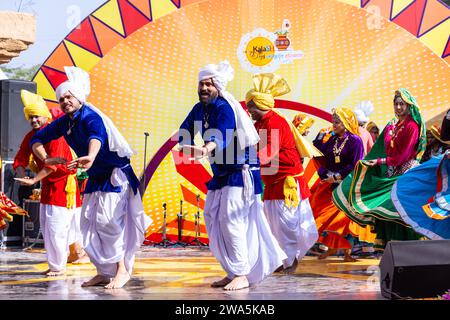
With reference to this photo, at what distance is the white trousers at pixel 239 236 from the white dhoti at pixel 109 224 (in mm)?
594

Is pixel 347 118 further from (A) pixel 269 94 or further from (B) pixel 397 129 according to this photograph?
(A) pixel 269 94

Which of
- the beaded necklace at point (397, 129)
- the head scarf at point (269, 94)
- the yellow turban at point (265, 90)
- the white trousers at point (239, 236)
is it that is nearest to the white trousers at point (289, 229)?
the head scarf at point (269, 94)

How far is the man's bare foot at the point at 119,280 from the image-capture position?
7.05 meters

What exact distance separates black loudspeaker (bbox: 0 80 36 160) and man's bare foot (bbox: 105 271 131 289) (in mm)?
4460

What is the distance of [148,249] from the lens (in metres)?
11.1

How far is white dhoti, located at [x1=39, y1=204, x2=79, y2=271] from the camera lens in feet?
27.6

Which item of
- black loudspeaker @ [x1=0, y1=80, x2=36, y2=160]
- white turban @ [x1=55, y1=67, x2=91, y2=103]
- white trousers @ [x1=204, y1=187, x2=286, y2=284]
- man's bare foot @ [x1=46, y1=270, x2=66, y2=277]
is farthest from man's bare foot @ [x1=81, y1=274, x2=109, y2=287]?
black loudspeaker @ [x1=0, y1=80, x2=36, y2=160]

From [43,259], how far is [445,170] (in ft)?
15.2

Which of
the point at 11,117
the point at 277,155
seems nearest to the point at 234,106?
the point at 277,155

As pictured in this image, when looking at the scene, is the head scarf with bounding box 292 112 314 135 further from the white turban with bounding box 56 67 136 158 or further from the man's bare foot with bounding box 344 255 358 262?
the white turban with bounding box 56 67 136 158

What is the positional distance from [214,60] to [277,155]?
11.2ft

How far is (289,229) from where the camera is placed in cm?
847

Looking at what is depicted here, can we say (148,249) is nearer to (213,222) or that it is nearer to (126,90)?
(126,90)

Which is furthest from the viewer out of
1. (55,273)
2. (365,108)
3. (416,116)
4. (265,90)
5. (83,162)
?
(365,108)
